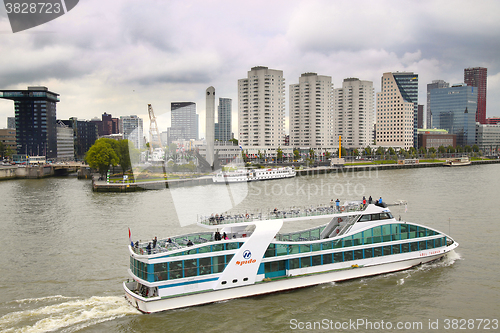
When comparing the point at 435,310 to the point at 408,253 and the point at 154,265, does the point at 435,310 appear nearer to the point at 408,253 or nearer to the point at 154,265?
the point at 408,253

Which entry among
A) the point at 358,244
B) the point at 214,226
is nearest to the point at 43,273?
the point at 214,226

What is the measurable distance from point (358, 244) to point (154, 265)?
8.27 metres

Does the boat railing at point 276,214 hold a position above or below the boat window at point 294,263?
above

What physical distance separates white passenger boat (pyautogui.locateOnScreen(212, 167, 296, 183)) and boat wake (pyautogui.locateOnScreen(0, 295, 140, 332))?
41.2 metres

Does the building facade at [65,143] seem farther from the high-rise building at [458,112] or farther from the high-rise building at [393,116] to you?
A: the high-rise building at [458,112]

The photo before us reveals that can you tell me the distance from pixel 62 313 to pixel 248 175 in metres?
45.9

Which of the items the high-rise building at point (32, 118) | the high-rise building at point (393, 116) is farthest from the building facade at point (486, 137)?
the high-rise building at point (32, 118)

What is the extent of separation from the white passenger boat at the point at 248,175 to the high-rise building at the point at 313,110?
51595 millimetres

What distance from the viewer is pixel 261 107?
342 ft

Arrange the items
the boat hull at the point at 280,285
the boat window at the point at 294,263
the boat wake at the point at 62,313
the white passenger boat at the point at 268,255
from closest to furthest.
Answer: the boat wake at the point at 62,313 → the boat hull at the point at 280,285 → the white passenger boat at the point at 268,255 → the boat window at the point at 294,263

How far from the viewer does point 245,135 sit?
10625 cm

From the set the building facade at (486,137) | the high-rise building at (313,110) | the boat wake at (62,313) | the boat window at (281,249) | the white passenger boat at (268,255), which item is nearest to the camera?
the boat wake at (62,313)

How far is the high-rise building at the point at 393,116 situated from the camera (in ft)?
407

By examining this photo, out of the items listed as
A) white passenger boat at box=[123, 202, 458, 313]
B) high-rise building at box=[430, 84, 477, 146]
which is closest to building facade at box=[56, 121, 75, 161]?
white passenger boat at box=[123, 202, 458, 313]
